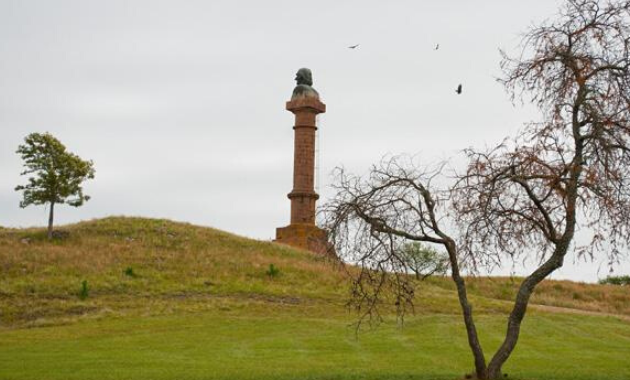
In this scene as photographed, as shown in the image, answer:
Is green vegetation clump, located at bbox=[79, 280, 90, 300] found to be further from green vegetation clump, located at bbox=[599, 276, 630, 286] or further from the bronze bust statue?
green vegetation clump, located at bbox=[599, 276, 630, 286]

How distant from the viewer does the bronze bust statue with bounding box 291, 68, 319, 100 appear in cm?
5221

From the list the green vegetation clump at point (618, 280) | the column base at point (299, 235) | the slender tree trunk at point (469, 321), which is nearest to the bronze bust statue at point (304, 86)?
the column base at point (299, 235)

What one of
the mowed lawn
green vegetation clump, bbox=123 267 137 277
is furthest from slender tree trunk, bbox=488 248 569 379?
green vegetation clump, bbox=123 267 137 277

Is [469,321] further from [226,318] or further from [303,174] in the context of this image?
[303,174]

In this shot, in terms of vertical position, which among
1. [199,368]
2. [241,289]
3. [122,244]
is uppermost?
[122,244]

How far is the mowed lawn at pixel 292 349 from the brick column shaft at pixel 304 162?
2071 cm

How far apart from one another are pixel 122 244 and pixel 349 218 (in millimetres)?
33039

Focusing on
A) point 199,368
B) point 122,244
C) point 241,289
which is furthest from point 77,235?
point 199,368

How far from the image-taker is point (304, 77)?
54062 millimetres

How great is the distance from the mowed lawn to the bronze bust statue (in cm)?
2438

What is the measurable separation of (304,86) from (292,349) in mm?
33857

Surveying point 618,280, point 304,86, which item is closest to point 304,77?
point 304,86

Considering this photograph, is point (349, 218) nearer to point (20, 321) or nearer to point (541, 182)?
point (541, 182)

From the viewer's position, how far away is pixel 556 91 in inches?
579
